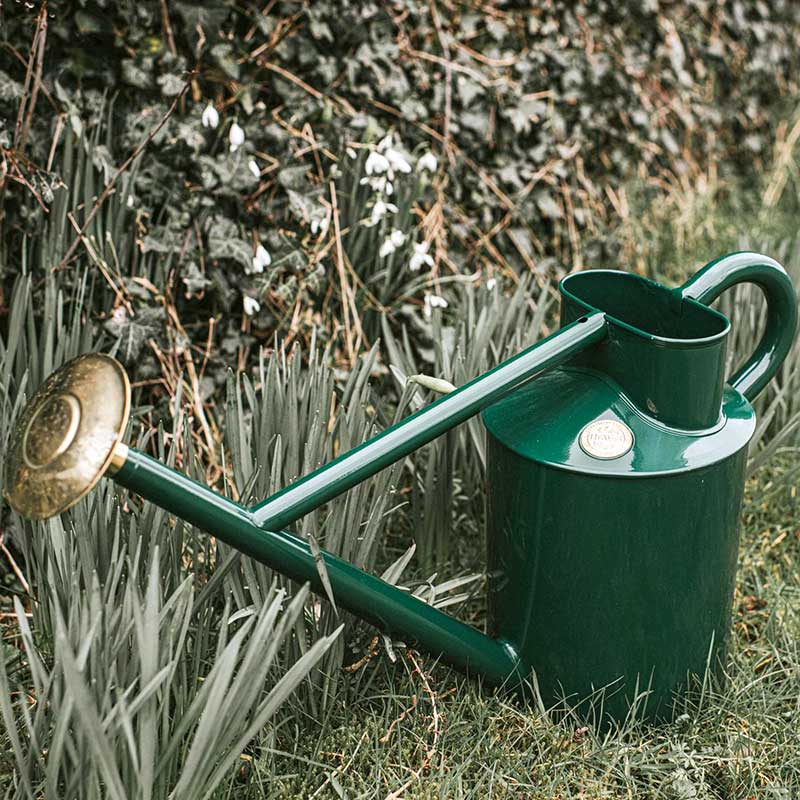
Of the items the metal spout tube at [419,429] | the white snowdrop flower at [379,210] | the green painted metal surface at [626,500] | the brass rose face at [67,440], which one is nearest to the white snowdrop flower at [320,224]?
the white snowdrop flower at [379,210]

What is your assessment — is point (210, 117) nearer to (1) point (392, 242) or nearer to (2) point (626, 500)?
(1) point (392, 242)

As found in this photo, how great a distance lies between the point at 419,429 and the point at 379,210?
997 mm

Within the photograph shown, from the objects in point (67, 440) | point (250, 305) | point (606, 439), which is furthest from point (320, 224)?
point (67, 440)

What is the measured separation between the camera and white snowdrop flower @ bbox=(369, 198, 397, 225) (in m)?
2.07

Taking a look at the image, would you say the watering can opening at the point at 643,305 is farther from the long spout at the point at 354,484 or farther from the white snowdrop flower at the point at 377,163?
the white snowdrop flower at the point at 377,163

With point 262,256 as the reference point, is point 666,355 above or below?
above

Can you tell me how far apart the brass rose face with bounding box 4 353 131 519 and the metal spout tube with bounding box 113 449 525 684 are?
0.17 ft

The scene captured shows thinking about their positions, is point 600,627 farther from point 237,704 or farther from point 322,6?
point 322,6

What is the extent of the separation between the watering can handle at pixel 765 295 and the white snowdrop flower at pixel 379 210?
2.78ft

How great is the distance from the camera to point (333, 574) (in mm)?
1208

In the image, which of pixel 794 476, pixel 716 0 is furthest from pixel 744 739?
pixel 716 0

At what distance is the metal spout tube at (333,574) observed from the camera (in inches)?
42.0

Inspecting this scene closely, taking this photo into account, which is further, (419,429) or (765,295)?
(765,295)

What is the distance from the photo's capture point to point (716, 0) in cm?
345
